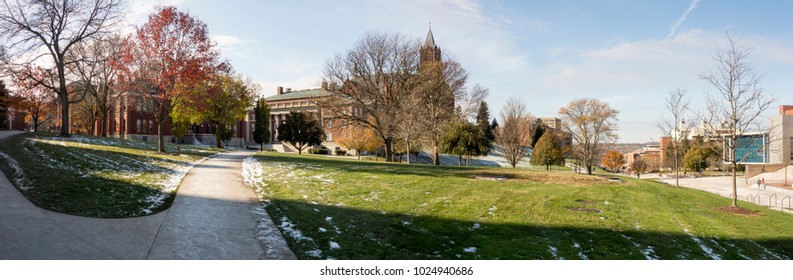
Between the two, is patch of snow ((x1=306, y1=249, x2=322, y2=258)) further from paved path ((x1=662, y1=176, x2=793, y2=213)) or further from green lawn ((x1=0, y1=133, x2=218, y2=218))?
paved path ((x1=662, y1=176, x2=793, y2=213))

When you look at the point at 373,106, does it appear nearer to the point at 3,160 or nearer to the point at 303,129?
the point at 303,129

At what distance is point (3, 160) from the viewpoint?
12414mm

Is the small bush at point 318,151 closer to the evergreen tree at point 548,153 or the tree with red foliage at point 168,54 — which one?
the evergreen tree at point 548,153

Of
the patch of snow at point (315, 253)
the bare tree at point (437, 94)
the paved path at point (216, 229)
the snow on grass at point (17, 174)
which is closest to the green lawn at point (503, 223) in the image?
the patch of snow at point (315, 253)

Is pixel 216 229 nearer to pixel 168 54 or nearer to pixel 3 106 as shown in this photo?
pixel 168 54

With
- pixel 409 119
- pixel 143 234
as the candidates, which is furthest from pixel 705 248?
pixel 409 119

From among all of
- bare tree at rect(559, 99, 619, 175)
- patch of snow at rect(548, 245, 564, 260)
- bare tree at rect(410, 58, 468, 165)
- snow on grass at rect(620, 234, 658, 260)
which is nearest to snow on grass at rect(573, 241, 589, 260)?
patch of snow at rect(548, 245, 564, 260)

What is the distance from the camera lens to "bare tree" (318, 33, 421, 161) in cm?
3083

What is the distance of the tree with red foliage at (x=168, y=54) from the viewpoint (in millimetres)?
20516

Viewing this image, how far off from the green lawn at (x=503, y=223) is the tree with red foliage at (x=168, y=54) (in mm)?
10664

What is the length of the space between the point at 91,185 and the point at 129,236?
5038 mm

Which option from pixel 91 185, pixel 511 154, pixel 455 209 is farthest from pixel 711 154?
pixel 91 185

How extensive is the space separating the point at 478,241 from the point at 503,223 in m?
1.61

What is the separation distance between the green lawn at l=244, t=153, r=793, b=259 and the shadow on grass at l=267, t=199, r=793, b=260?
0.07ft
